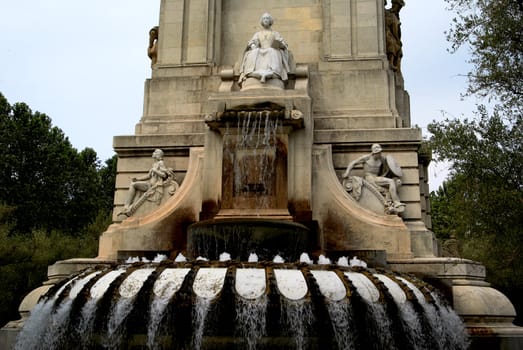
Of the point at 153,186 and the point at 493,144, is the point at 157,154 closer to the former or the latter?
the point at 153,186

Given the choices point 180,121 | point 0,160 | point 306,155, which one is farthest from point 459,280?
point 0,160

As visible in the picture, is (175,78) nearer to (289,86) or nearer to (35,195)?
(289,86)

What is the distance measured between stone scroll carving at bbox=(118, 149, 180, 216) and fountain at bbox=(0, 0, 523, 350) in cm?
4

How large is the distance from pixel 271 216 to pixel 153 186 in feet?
11.6

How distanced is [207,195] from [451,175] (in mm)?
7979

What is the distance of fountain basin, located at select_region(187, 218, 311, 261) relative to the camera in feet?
40.0

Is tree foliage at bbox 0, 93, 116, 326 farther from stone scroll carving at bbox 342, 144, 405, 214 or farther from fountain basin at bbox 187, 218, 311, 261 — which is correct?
fountain basin at bbox 187, 218, 311, 261

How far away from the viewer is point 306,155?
1509cm

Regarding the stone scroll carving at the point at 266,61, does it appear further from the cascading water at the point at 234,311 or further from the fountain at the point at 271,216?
the cascading water at the point at 234,311

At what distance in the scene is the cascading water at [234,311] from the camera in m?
8.66

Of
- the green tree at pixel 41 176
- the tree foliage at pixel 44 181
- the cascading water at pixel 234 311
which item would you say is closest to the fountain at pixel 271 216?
the cascading water at pixel 234 311

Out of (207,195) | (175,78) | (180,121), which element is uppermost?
(175,78)

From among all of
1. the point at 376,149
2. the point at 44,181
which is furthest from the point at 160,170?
the point at 44,181

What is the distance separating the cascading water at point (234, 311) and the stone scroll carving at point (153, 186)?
5965 millimetres
